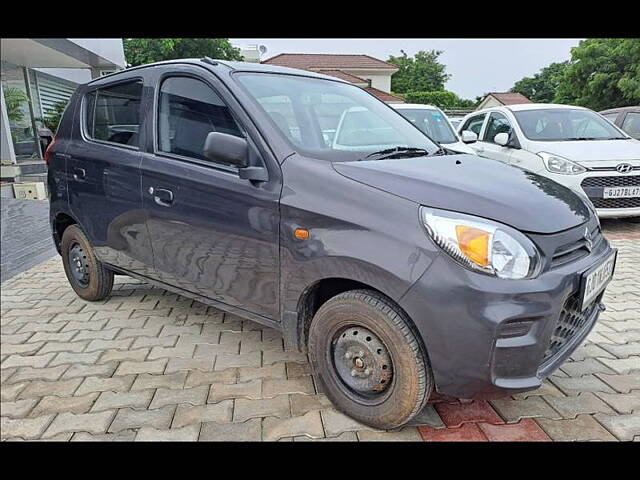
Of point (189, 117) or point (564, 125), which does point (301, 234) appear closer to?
point (189, 117)

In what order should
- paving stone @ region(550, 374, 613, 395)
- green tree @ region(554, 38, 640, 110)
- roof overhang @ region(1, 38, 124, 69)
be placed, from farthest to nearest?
green tree @ region(554, 38, 640, 110) → paving stone @ region(550, 374, 613, 395) → roof overhang @ region(1, 38, 124, 69)

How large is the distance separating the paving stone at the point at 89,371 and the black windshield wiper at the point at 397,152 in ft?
6.47

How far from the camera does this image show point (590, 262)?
2.05 meters

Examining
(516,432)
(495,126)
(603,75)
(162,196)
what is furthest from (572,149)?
(603,75)

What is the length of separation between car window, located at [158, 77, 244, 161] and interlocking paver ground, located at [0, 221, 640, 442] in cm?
107

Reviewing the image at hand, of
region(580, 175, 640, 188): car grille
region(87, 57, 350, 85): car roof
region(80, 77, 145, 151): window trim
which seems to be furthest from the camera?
region(580, 175, 640, 188): car grille

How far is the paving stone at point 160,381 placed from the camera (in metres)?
2.52

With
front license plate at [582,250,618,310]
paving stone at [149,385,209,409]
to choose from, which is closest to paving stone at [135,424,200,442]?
paving stone at [149,385,209,409]

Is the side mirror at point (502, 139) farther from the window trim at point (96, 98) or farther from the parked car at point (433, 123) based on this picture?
the window trim at point (96, 98)

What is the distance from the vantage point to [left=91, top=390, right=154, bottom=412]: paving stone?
2.32 m

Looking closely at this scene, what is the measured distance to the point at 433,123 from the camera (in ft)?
25.0

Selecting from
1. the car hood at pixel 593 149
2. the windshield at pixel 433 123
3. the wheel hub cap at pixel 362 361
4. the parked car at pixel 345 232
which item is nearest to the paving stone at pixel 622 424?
the parked car at pixel 345 232

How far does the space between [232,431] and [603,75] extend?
68.4ft

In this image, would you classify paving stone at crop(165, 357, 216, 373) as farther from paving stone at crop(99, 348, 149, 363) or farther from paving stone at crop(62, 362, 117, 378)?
paving stone at crop(62, 362, 117, 378)
